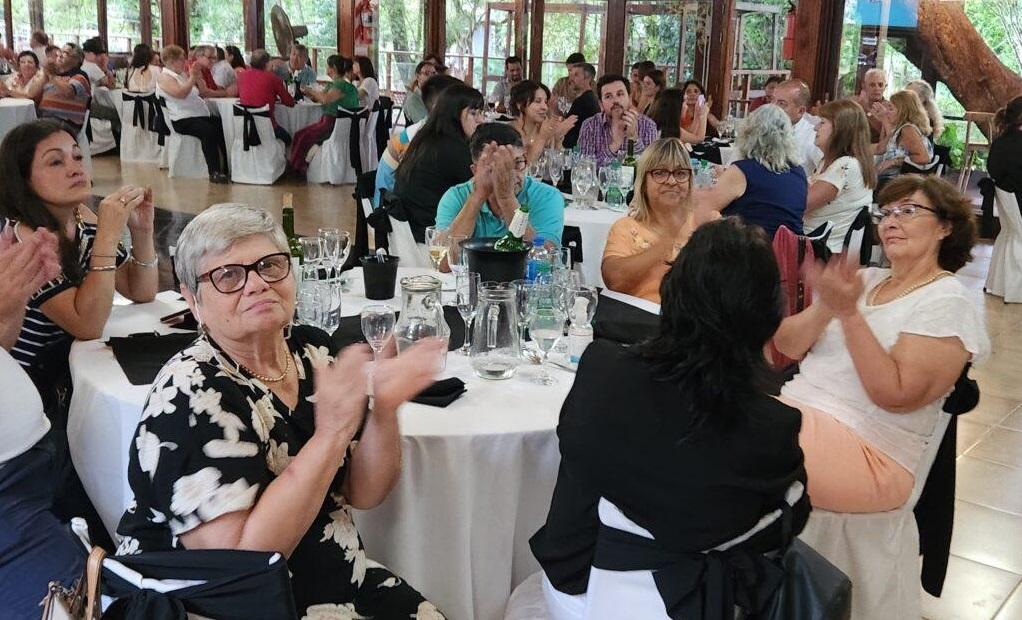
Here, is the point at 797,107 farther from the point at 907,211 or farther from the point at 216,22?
the point at 216,22

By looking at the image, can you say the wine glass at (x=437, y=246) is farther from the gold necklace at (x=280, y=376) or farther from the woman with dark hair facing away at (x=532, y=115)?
the woman with dark hair facing away at (x=532, y=115)

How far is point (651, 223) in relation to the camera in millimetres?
3594

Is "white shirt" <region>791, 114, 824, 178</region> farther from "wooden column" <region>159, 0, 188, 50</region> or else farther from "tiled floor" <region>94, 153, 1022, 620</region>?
"wooden column" <region>159, 0, 188, 50</region>

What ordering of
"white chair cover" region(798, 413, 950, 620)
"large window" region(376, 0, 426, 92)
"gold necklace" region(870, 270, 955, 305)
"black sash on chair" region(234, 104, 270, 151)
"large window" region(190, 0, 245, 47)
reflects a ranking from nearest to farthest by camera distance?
1. "white chair cover" region(798, 413, 950, 620)
2. "gold necklace" region(870, 270, 955, 305)
3. "black sash on chair" region(234, 104, 270, 151)
4. "large window" region(376, 0, 426, 92)
5. "large window" region(190, 0, 245, 47)

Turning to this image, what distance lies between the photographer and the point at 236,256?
1.80 meters

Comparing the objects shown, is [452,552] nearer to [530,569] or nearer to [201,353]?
[530,569]

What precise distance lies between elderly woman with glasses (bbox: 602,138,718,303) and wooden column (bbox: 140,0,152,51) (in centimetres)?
1326

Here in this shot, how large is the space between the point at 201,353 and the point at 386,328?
744mm

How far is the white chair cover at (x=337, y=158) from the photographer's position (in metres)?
10.9

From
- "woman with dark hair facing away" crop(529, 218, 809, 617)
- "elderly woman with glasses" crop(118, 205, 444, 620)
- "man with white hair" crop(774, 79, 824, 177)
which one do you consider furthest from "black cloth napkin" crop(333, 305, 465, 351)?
"man with white hair" crop(774, 79, 824, 177)

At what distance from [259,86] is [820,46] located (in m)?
6.17

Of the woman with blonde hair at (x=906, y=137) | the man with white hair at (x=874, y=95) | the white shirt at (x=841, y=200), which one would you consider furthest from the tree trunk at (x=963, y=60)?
the white shirt at (x=841, y=200)

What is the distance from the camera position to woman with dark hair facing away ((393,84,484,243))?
484cm

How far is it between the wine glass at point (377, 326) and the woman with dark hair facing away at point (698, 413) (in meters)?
0.84
